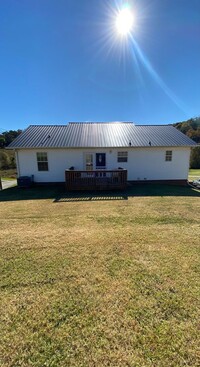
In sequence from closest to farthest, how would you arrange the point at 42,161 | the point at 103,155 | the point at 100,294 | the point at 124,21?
the point at 100,294
the point at 124,21
the point at 42,161
the point at 103,155

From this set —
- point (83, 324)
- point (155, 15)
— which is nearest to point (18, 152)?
point (155, 15)

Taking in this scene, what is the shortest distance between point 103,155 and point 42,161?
4.27 meters

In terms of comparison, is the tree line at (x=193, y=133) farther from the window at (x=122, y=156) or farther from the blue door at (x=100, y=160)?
the blue door at (x=100, y=160)

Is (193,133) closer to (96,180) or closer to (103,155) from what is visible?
(103,155)

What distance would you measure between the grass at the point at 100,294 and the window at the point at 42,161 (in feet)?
24.0

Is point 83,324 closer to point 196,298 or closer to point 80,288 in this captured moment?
point 80,288

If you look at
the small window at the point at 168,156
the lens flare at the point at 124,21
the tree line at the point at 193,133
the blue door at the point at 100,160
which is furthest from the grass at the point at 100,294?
the tree line at the point at 193,133

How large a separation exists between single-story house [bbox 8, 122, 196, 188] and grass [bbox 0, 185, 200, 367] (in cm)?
738

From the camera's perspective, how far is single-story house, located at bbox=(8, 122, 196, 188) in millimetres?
12039

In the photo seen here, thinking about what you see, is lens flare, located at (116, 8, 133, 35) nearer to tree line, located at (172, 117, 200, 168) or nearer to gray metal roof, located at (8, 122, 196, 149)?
gray metal roof, located at (8, 122, 196, 149)

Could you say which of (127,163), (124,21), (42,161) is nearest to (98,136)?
(127,163)

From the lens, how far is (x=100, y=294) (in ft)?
8.36

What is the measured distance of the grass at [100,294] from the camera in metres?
1.78

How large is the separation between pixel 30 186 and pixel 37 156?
2123mm
